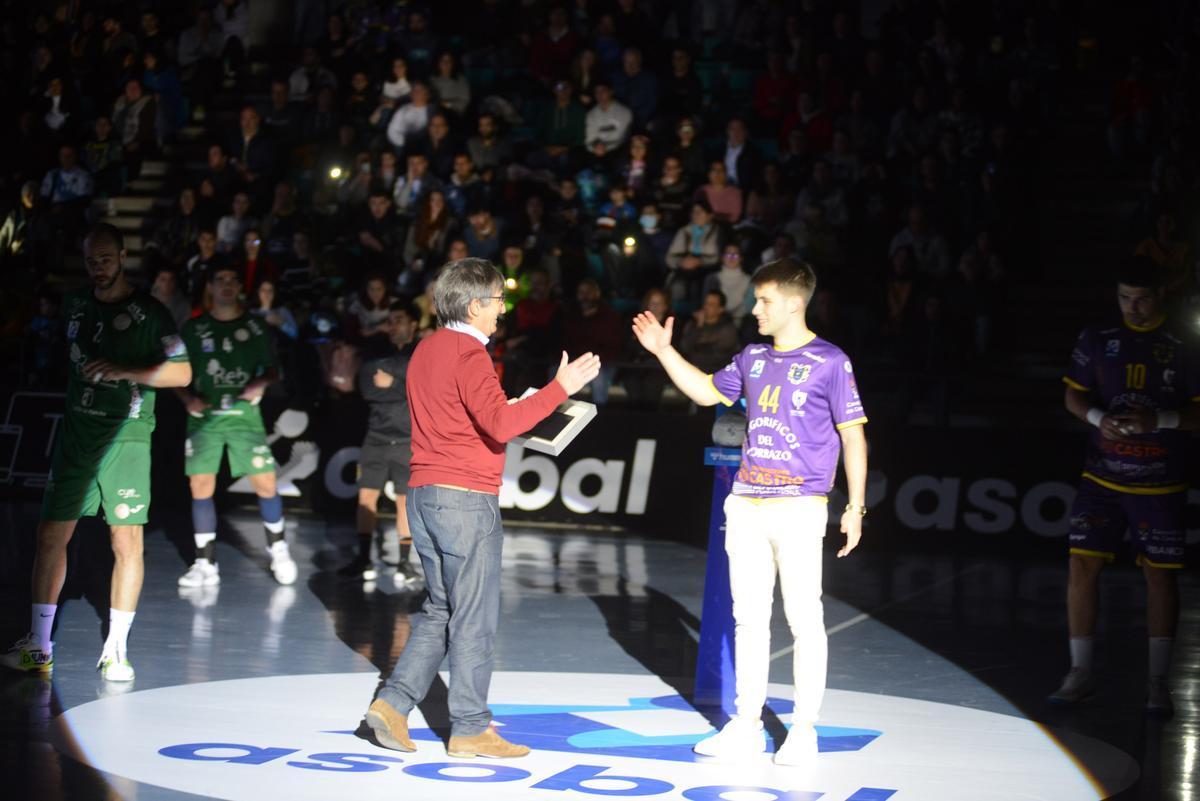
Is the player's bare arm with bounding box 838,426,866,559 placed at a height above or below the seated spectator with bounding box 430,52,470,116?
below

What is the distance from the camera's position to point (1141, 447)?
301 inches

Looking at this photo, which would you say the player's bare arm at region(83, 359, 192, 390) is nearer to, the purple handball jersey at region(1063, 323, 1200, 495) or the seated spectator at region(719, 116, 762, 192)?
the purple handball jersey at region(1063, 323, 1200, 495)

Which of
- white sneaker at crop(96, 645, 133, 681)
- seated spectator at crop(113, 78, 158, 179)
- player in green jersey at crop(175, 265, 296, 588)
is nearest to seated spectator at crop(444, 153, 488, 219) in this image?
seated spectator at crop(113, 78, 158, 179)

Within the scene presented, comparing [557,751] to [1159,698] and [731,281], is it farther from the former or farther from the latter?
[731,281]

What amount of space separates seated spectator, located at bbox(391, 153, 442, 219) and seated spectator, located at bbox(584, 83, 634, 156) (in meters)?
1.79

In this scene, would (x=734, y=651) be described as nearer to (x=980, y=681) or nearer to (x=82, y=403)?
(x=980, y=681)

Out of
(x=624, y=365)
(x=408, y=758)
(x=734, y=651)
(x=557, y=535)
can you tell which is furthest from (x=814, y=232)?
(x=408, y=758)

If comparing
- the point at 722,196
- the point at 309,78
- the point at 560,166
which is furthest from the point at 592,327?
the point at 309,78

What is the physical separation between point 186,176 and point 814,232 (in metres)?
8.09

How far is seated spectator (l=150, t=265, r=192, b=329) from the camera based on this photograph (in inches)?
575

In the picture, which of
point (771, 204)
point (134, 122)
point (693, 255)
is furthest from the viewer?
point (134, 122)

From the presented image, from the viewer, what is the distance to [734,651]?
7281 mm

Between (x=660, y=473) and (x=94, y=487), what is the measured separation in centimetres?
711

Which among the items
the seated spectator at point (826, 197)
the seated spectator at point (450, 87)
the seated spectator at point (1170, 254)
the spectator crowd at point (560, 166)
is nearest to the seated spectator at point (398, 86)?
the spectator crowd at point (560, 166)
